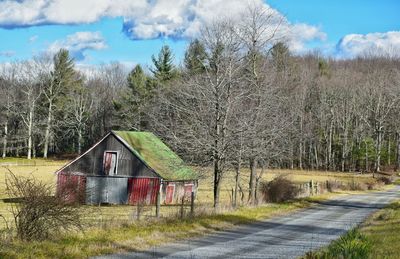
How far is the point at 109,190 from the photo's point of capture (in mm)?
43281

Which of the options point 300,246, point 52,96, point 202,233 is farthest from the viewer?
point 52,96

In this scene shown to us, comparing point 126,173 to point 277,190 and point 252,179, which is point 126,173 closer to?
point 277,190

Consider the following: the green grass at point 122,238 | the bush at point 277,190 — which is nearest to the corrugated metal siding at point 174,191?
the bush at point 277,190

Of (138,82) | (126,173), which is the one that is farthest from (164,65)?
(126,173)

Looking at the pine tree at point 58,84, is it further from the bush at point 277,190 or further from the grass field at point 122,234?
the grass field at point 122,234

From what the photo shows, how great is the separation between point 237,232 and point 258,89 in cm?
1263

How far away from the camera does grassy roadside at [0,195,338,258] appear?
38.3ft

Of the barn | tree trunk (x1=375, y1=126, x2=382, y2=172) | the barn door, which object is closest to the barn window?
the barn

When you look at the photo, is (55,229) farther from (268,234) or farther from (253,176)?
(253,176)

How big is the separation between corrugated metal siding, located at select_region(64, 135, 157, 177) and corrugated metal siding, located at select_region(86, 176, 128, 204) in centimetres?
64

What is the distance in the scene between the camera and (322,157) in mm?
94625

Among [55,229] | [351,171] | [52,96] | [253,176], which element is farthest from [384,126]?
[55,229]

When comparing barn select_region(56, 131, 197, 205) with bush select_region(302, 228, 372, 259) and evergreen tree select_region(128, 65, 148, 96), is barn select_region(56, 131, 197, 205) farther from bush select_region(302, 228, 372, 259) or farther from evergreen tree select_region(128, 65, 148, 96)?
evergreen tree select_region(128, 65, 148, 96)

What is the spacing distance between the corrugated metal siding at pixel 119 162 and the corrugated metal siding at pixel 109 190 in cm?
64
